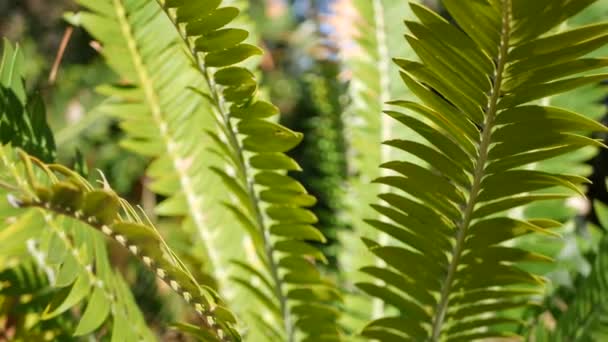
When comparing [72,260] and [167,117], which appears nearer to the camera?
[72,260]

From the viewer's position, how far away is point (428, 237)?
0.49 metres

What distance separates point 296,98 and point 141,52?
1.22m

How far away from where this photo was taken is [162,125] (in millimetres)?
718

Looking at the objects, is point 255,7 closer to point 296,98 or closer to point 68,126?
point 296,98

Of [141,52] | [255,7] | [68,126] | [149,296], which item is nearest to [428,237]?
[141,52]

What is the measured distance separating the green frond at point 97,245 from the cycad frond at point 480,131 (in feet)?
0.38

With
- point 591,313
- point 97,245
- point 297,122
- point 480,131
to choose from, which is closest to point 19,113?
point 97,245

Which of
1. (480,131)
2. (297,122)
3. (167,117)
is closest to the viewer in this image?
(480,131)

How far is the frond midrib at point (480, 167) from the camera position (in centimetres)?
37

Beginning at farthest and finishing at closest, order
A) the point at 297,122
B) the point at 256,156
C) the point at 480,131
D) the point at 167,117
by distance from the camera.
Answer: the point at 297,122 < the point at 167,117 < the point at 256,156 < the point at 480,131

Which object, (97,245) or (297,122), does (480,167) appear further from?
(297,122)

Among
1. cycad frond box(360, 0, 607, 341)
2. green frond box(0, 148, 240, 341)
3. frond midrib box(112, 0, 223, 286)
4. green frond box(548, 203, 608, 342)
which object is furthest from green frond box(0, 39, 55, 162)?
green frond box(548, 203, 608, 342)

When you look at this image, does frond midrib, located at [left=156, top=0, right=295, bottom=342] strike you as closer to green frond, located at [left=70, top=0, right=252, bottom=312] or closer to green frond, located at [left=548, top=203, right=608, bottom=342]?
green frond, located at [left=70, top=0, right=252, bottom=312]

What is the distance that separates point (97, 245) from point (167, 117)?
263mm
